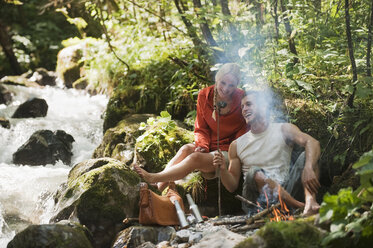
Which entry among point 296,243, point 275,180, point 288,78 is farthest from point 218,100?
point 296,243

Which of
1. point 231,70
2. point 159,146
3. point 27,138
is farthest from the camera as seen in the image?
point 27,138

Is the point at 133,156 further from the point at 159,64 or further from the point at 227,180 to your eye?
the point at 159,64

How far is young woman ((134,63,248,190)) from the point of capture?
4418 mm

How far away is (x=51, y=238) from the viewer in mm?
3352

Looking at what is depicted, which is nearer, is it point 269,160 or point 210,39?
point 269,160

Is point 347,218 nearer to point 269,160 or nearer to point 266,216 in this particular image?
point 266,216

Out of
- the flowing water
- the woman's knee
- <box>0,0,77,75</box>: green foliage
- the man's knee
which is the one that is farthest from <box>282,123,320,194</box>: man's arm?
<box>0,0,77,75</box>: green foliage

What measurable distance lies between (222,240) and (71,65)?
11.7 metres

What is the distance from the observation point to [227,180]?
4.10 metres

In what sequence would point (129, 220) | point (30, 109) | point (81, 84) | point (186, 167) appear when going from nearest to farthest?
point (129, 220) → point (186, 167) → point (30, 109) → point (81, 84)

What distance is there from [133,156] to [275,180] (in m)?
2.79

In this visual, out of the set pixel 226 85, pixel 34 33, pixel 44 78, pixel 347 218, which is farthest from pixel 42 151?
pixel 34 33

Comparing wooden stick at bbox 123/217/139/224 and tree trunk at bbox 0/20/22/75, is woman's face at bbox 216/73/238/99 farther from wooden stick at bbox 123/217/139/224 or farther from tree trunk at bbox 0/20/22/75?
tree trunk at bbox 0/20/22/75

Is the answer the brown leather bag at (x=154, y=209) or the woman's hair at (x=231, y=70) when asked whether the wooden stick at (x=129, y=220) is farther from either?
the woman's hair at (x=231, y=70)
